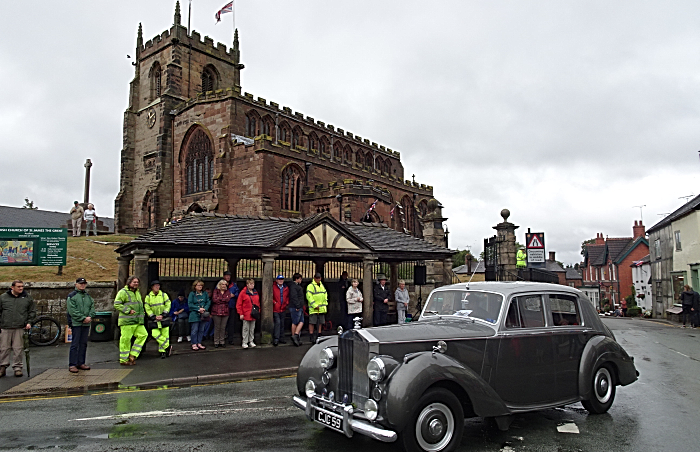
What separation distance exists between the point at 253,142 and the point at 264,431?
1193 inches

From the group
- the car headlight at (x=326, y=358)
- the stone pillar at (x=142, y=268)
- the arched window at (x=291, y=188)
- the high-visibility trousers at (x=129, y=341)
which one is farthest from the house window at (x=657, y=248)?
the car headlight at (x=326, y=358)

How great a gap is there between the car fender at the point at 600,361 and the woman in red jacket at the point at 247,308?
7.85m

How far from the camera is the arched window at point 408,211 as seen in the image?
154 feet

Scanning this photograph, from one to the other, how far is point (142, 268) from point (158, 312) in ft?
4.45

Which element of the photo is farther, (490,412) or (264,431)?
(264,431)

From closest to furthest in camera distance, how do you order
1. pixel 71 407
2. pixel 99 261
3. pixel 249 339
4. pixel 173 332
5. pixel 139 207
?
pixel 71 407, pixel 249 339, pixel 173 332, pixel 99 261, pixel 139 207

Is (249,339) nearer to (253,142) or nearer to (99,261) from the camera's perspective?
(99,261)

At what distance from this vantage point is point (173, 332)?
12.9 metres

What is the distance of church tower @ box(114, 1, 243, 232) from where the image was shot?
38.4m

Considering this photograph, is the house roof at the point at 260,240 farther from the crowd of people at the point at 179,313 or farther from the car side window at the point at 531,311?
the car side window at the point at 531,311

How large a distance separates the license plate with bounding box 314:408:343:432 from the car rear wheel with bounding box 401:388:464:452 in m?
0.62

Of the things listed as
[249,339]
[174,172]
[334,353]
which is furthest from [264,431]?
[174,172]

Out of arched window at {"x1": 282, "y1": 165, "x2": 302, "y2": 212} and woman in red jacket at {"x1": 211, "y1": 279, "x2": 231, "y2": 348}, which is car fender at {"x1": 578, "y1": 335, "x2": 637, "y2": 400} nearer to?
woman in red jacket at {"x1": 211, "y1": 279, "x2": 231, "y2": 348}

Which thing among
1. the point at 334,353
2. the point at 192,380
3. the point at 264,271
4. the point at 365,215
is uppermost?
the point at 365,215
